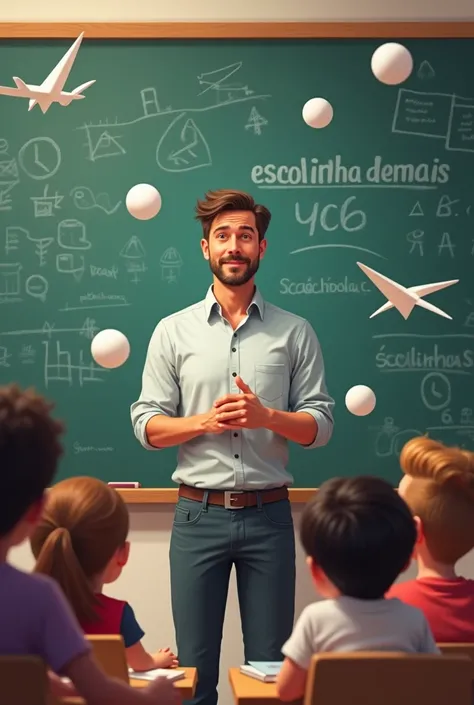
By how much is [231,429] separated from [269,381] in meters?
0.24

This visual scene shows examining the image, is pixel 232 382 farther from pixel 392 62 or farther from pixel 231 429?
pixel 392 62

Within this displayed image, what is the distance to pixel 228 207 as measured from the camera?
3512mm

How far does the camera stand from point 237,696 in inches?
80.3

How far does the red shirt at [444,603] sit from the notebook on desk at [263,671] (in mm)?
322

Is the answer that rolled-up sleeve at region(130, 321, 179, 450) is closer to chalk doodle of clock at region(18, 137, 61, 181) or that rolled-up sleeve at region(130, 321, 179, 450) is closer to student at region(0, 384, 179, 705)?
chalk doodle of clock at region(18, 137, 61, 181)

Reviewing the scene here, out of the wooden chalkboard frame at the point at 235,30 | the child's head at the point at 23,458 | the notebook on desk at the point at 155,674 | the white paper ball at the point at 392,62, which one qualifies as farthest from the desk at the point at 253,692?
the wooden chalkboard frame at the point at 235,30

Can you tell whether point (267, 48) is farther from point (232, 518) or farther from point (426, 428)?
point (232, 518)

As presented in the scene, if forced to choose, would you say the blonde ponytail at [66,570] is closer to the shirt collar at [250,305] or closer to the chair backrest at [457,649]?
the chair backrest at [457,649]

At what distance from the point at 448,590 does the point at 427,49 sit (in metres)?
2.70

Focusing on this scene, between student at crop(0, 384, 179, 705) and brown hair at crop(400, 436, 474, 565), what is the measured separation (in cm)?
99

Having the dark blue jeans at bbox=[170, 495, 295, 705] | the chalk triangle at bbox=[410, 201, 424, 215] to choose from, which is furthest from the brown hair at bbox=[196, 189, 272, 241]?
the dark blue jeans at bbox=[170, 495, 295, 705]

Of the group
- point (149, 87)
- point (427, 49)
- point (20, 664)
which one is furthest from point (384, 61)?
point (20, 664)

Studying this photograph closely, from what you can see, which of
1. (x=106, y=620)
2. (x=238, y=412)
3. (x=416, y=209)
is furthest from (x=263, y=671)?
(x=416, y=209)

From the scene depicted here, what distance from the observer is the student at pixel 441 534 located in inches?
88.3
